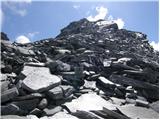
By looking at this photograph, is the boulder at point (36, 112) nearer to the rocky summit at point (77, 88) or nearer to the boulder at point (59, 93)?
the rocky summit at point (77, 88)

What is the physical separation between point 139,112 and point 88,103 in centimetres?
→ 168

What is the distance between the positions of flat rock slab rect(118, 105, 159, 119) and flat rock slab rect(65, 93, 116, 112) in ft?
1.66

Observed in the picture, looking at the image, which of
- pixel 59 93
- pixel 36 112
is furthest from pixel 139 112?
pixel 36 112

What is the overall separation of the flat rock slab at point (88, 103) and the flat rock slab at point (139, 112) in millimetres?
507

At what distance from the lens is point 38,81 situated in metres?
8.99

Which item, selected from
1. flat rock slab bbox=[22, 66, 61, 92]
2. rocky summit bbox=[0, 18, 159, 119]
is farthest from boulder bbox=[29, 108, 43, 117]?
flat rock slab bbox=[22, 66, 61, 92]

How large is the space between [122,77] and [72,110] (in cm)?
425

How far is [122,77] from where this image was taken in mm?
11812

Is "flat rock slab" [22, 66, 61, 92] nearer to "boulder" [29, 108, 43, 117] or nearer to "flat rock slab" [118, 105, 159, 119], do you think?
"boulder" [29, 108, 43, 117]

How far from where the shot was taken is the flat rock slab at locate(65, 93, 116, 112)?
27.5ft

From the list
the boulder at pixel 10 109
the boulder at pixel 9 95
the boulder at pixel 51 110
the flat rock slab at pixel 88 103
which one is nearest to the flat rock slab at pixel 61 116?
the boulder at pixel 51 110

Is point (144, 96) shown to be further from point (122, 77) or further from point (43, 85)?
point (43, 85)

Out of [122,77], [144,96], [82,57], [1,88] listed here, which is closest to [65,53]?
[82,57]

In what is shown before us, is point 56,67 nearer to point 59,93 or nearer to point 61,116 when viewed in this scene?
point 59,93
